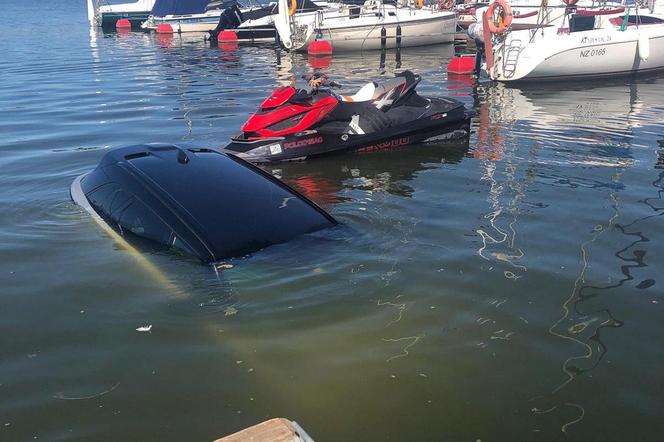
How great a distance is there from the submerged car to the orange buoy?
26.5 meters

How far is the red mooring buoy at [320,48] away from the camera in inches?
990

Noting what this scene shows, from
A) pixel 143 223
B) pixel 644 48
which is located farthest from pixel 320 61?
pixel 143 223

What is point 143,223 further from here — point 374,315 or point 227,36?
Answer: point 227,36

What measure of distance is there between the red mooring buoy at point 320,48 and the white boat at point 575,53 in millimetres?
9356

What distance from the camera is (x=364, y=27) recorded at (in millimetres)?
26422

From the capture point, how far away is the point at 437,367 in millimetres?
4051

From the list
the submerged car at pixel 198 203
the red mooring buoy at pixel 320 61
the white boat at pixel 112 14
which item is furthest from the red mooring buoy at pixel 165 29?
the submerged car at pixel 198 203

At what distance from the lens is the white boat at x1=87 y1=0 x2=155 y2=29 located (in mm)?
42406

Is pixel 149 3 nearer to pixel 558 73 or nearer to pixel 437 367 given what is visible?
pixel 558 73

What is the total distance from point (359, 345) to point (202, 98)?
12.3 meters

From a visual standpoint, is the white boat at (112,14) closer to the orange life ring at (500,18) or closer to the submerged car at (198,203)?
the orange life ring at (500,18)

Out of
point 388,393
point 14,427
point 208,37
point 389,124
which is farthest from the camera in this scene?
point 208,37

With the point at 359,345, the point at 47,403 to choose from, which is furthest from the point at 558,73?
the point at 47,403

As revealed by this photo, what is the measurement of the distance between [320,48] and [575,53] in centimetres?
1092
